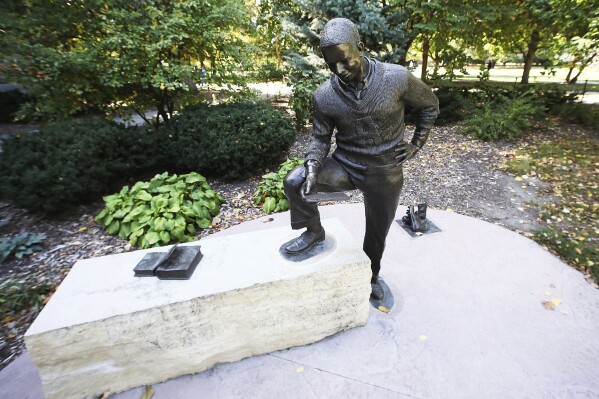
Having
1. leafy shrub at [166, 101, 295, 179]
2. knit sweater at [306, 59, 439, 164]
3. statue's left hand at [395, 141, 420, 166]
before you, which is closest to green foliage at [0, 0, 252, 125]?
leafy shrub at [166, 101, 295, 179]

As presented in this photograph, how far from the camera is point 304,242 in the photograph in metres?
2.85

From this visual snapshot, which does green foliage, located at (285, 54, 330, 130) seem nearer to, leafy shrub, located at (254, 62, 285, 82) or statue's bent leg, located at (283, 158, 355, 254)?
leafy shrub, located at (254, 62, 285, 82)

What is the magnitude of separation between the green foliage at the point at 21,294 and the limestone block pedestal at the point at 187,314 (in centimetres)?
138

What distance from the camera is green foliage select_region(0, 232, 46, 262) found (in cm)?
423

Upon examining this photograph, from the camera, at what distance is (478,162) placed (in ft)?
24.0

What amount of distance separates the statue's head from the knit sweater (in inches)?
9.2

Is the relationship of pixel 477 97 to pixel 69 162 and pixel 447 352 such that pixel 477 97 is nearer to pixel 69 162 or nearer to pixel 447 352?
pixel 447 352

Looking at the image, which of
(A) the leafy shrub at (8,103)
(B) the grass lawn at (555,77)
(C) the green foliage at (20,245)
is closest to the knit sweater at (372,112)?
(C) the green foliage at (20,245)

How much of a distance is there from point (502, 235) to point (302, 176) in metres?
3.25

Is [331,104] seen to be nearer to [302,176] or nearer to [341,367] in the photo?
[302,176]

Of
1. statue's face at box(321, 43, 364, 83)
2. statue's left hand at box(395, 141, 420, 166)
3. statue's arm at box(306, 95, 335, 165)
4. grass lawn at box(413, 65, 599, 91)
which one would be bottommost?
grass lawn at box(413, 65, 599, 91)

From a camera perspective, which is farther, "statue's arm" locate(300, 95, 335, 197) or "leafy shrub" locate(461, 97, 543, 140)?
"leafy shrub" locate(461, 97, 543, 140)

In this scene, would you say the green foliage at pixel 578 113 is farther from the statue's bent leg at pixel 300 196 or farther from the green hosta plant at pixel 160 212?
the green hosta plant at pixel 160 212

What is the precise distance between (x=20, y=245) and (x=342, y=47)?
4954mm
